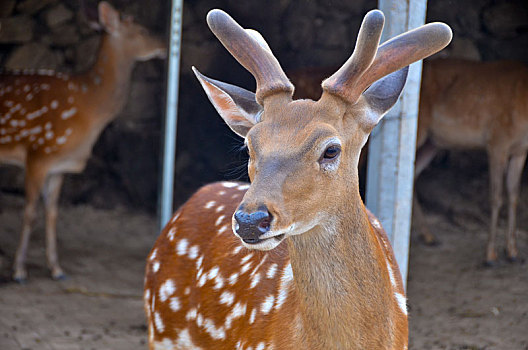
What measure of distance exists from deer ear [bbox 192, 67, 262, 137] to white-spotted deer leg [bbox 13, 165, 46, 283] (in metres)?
3.44

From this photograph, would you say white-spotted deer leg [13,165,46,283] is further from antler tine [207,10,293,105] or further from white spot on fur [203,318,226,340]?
antler tine [207,10,293,105]

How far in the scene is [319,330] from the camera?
207cm

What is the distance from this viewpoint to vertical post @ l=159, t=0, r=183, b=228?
4.53 m

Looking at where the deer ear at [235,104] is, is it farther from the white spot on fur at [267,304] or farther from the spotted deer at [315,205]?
the white spot on fur at [267,304]

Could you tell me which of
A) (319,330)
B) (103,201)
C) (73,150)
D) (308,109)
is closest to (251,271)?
(319,330)

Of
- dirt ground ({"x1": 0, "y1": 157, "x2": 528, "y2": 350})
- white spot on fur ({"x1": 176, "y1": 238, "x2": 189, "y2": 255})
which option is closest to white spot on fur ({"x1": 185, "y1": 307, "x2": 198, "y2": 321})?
white spot on fur ({"x1": 176, "y1": 238, "x2": 189, "y2": 255})

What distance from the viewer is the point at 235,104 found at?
2340mm

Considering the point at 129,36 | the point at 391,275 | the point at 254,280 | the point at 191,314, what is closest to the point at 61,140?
the point at 129,36

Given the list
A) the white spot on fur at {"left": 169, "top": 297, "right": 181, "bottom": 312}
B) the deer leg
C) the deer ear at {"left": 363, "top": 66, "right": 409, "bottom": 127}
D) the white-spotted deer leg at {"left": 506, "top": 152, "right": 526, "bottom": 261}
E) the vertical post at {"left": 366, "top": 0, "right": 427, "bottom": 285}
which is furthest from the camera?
Answer: the deer leg

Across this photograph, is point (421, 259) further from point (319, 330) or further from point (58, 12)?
point (58, 12)

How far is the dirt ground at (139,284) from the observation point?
14.0 ft

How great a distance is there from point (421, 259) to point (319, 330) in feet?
13.7

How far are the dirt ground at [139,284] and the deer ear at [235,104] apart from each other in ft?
7.20

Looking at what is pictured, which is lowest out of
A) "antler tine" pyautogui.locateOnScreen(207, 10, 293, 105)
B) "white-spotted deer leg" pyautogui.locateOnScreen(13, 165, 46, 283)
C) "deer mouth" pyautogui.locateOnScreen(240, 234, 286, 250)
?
"white-spotted deer leg" pyautogui.locateOnScreen(13, 165, 46, 283)
